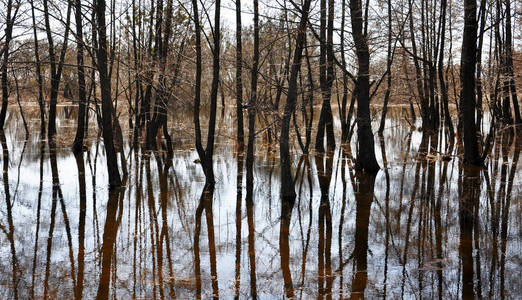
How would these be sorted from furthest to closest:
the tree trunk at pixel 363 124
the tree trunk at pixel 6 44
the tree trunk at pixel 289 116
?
the tree trunk at pixel 363 124, the tree trunk at pixel 6 44, the tree trunk at pixel 289 116

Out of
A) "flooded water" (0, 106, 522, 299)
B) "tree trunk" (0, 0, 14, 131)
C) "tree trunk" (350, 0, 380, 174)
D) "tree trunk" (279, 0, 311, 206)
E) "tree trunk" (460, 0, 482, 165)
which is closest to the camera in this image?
"flooded water" (0, 106, 522, 299)

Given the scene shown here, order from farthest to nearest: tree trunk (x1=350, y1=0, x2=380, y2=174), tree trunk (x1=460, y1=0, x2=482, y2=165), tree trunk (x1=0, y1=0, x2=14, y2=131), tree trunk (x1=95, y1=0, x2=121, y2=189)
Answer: tree trunk (x1=460, y1=0, x2=482, y2=165) < tree trunk (x1=350, y1=0, x2=380, y2=174) < tree trunk (x1=0, y1=0, x2=14, y2=131) < tree trunk (x1=95, y1=0, x2=121, y2=189)

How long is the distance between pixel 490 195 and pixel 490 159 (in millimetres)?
6462

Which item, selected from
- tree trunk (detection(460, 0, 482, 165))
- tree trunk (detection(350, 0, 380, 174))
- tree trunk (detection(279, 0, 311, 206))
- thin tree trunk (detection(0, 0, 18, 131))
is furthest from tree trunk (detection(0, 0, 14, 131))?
tree trunk (detection(460, 0, 482, 165))

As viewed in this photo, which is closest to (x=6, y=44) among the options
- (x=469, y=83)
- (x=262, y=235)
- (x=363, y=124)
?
(x=262, y=235)

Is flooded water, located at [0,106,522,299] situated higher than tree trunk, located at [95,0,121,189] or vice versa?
tree trunk, located at [95,0,121,189]

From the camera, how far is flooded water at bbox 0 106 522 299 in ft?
20.9

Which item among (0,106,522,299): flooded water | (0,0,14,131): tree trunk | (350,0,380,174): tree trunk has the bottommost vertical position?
(0,106,522,299): flooded water

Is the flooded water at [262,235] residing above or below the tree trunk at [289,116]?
below

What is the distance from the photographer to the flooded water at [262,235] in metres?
6.37

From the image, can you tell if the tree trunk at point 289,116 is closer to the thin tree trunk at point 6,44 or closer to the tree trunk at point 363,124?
the tree trunk at point 363,124

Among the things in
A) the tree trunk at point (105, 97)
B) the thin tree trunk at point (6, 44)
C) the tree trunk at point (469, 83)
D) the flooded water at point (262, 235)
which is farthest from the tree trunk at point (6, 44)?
the tree trunk at point (469, 83)

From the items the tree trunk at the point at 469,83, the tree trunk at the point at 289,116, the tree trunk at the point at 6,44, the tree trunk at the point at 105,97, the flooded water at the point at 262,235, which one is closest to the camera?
the flooded water at the point at 262,235

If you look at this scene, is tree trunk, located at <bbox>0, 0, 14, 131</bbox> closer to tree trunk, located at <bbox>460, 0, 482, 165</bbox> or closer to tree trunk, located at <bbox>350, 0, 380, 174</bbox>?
tree trunk, located at <bbox>350, 0, 380, 174</bbox>
